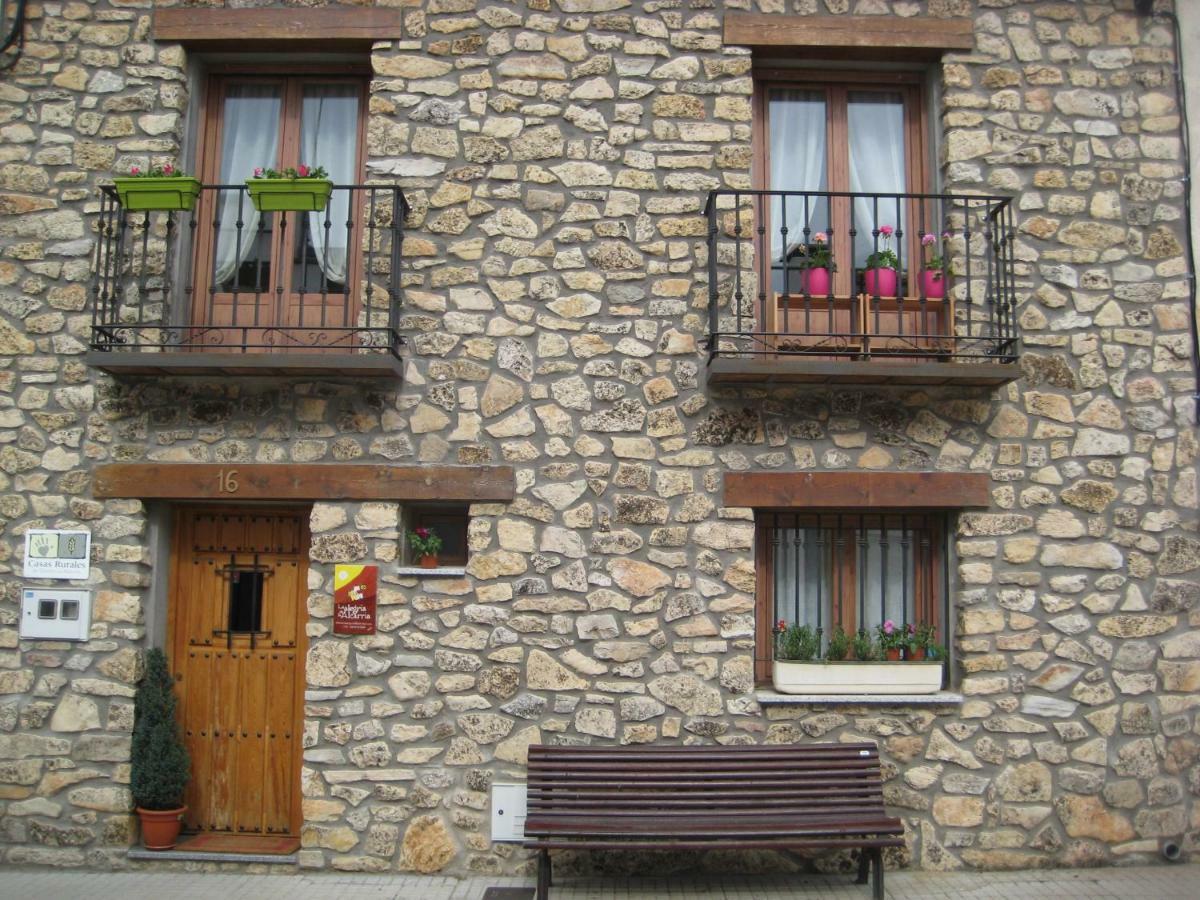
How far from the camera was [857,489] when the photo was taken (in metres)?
5.52

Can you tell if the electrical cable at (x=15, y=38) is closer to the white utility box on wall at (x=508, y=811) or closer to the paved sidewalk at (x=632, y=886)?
the paved sidewalk at (x=632, y=886)

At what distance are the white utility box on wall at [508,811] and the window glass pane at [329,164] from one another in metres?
3.17

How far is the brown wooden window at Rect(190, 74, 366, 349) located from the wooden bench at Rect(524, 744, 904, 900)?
9.72 feet

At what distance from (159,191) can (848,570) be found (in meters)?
4.65

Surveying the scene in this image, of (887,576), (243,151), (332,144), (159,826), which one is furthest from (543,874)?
(243,151)

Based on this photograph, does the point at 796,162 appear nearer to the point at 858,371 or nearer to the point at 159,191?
the point at 858,371

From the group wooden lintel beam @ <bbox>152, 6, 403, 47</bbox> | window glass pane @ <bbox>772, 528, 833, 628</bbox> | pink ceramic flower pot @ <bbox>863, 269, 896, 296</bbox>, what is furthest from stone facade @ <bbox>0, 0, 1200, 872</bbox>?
pink ceramic flower pot @ <bbox>863, 269, 896, 296</bbox>

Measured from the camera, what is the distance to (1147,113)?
5.80 meters

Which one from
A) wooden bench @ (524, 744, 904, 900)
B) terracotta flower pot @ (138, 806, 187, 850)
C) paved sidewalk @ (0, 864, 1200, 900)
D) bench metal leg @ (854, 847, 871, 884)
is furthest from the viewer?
terracotta flower pot @ (138, 806, 187, 850)

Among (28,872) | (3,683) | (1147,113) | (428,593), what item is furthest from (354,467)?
(1147,113)

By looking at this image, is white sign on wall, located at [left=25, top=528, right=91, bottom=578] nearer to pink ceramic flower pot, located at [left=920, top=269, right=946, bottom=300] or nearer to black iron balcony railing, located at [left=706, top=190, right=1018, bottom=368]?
black iron balcony railing, located at [left=706, top=190, right=1018, bottom=368]

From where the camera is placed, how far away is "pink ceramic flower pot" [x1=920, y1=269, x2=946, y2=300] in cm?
573

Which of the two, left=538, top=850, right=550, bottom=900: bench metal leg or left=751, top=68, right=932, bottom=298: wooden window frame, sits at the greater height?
left=751, top=68, right=932, bottom=298: wooden window frame

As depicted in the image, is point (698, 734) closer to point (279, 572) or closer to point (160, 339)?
point (279, 572)
